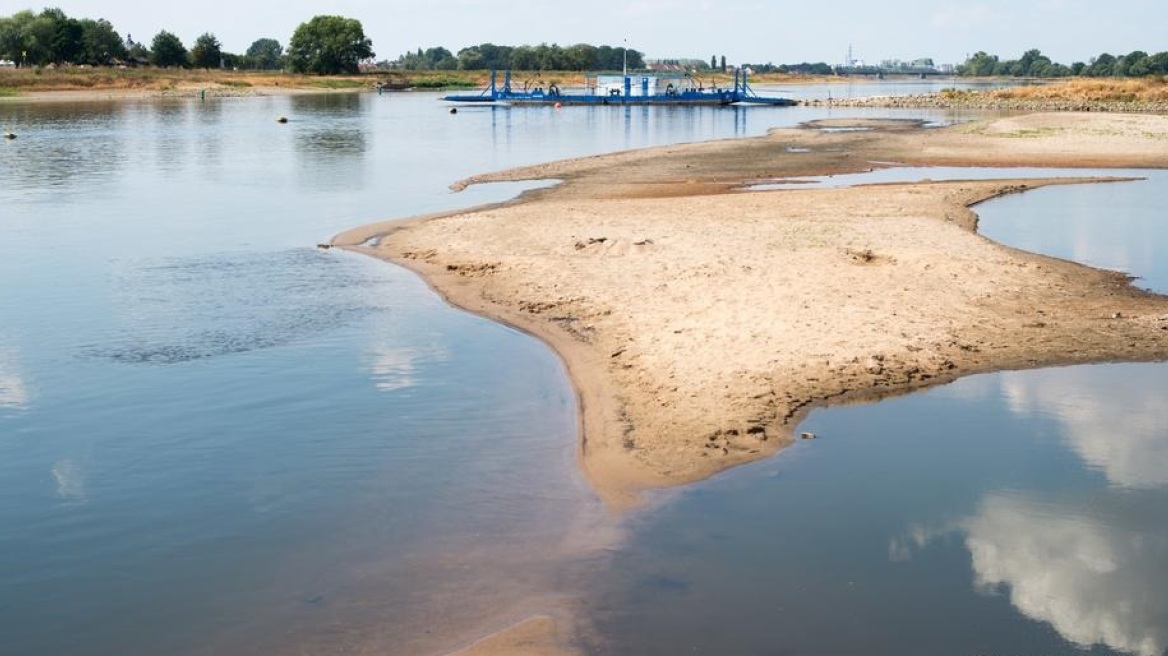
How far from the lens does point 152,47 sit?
16325cm

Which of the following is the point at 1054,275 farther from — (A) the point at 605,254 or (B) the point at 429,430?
(B) the point at 429,430

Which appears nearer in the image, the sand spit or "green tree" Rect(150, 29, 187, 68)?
the sand spit

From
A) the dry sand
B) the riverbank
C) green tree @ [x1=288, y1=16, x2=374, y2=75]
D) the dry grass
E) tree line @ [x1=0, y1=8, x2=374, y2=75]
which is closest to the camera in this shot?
the dry sand

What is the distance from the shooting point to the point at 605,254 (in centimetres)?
2192

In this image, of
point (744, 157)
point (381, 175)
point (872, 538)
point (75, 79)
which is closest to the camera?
point (872, 538)

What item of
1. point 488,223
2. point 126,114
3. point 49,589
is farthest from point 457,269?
point 126,114

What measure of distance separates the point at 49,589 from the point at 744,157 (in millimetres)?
40894

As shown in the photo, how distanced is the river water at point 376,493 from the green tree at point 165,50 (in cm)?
15242

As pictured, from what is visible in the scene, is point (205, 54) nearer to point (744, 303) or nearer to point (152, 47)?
→ point (152, 47)

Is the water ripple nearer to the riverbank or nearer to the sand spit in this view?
the sand spit

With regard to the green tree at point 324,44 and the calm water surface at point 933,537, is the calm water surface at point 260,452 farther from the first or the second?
the green tree at point 324,44

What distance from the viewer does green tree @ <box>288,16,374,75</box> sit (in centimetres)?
17575

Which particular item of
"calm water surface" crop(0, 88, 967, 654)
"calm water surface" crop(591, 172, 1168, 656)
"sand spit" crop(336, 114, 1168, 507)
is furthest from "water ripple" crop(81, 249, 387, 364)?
"calm water surface" crop(591, 172, 1168, 656)

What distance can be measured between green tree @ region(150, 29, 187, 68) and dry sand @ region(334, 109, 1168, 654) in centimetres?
14746
